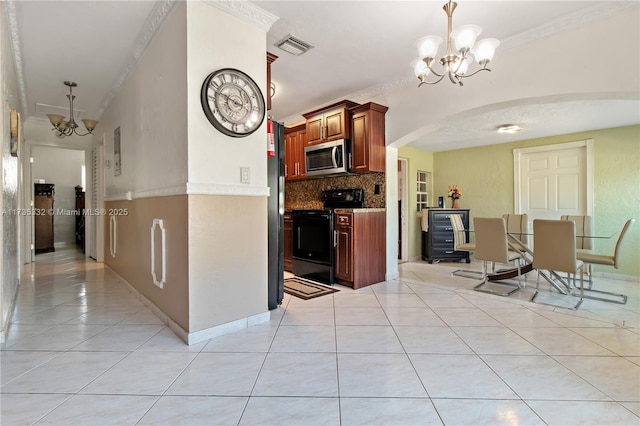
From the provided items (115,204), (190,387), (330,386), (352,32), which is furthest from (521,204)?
(115,204)

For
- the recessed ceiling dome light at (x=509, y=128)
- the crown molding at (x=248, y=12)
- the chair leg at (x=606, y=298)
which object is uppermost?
the crown molding at (x=248, y=12)

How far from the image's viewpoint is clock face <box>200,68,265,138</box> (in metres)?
2.19

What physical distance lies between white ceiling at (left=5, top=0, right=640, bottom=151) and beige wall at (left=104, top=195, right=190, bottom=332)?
151cm

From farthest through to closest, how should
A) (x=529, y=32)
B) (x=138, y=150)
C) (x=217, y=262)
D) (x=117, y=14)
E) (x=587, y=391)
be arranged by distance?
(x=138, y=150)
(x=529, y=32)
(x=117, y=14)
(x=217, y=262)
(x=587, y=391)

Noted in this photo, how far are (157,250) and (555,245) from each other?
3.98 metres

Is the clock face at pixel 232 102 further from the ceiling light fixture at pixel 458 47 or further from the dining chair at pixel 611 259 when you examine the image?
the dining chair at pixel 611 259

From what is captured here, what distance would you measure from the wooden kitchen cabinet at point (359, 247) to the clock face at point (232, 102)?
1784 millimetres

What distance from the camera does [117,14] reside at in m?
2.45

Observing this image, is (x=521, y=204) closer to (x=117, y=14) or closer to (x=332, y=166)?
(x=332, y=166)

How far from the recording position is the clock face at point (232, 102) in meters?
2.19

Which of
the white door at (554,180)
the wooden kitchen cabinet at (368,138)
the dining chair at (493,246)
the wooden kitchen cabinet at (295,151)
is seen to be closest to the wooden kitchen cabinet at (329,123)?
the wooden kitchen cabinet at (368,138)

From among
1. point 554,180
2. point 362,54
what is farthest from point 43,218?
point 554,180

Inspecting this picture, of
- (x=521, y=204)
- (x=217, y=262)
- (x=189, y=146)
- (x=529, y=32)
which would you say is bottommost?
(x=217, y=262)

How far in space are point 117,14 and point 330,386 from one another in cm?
316
